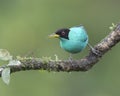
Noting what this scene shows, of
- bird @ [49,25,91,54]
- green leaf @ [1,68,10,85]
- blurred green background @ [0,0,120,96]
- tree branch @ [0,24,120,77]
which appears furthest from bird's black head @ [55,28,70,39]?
blurred green background @ [0,0,120,96]

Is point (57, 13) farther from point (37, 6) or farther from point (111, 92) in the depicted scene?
point (111, 92)

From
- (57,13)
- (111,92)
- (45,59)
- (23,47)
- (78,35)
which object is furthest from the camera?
(57,13)

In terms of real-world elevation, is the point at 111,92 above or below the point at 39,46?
below

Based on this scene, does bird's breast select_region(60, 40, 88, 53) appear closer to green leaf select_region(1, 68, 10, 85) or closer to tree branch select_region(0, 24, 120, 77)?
tree branch select_region(0, 24, 120, 77)

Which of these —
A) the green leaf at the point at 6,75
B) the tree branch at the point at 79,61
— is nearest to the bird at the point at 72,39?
the tree branch at the point at 79,61

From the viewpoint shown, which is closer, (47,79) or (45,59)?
(45,59)

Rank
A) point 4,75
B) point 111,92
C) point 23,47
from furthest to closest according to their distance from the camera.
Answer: point 23,47 → point 111,92 → point 4,75

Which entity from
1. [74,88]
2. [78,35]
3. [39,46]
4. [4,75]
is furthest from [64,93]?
[4,75]

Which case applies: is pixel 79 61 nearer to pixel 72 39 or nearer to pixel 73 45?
pixel 73 45
